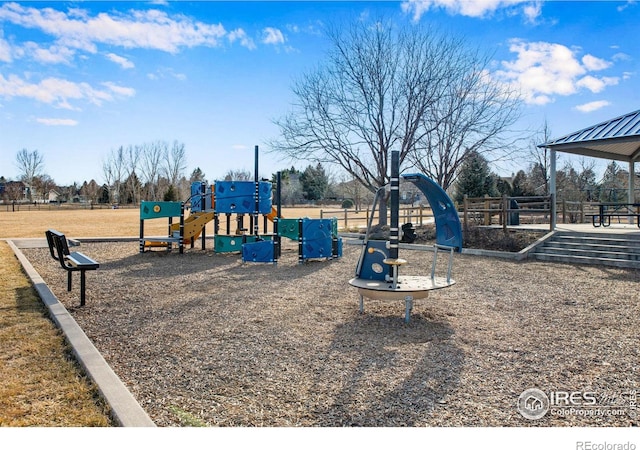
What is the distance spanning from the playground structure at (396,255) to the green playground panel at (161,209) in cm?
872

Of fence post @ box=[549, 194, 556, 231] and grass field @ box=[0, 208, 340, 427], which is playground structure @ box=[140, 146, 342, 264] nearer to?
grass field @ box=[0, 208, 340, 427]

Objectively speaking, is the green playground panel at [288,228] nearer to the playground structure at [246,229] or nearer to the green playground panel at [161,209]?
the playground structure at [246,229]

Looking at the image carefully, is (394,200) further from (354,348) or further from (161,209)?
Answer: (161,209)

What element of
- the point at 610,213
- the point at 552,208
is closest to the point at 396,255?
the point at 552,208

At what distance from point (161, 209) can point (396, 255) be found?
9.91 metres

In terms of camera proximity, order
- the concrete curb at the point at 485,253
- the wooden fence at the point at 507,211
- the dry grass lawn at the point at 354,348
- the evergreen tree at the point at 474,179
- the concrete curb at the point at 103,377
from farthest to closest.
→ the evergreen tree at the point at 474,179
the wooden fence at the point at 507,211
the concrete curb at the point at 485,253
the dry grass lawn at the point at 354,348
the concrete curb at the point at 103,377

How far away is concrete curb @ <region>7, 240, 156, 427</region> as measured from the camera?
3170 mm

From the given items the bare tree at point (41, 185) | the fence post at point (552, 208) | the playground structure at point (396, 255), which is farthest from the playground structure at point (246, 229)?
the bare tree at point (41, 185)

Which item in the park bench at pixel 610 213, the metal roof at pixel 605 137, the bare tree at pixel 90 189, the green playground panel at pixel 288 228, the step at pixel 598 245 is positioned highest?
the bare tree at pixel 90 189

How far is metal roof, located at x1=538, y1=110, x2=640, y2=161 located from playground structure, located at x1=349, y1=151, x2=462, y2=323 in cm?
846

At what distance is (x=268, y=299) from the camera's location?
24.3 ft

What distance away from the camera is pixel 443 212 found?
6.93m

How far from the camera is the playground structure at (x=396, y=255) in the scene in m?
5.98

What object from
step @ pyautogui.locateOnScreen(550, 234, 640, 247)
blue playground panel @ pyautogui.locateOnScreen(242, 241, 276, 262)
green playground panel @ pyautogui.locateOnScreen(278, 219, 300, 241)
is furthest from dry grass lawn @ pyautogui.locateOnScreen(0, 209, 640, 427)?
green playground panel @ pyautogui.locateOnScreen(278, 219, 300, 241)
